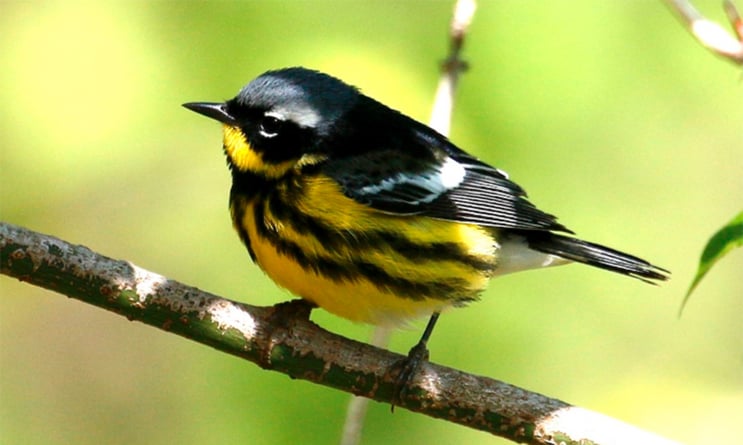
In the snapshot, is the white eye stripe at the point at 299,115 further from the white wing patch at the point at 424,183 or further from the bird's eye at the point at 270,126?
the white wing patch at the point at 424,183

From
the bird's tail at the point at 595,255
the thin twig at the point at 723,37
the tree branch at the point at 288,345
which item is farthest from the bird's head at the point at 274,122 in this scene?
the thin twig at the point at 723,37

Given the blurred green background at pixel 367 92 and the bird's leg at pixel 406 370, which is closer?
the bird's leg at pixel 406 370

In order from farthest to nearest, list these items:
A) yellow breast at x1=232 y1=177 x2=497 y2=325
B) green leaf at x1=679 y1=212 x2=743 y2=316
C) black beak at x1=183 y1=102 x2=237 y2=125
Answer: black beak at x1=183 y1=102 x2=237 y2=125
yellow breast at x1=232 y1=177 x2=497 y2=325
green leaf at x1=679 y1=212 x2=743 y2=316

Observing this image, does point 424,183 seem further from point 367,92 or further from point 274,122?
point 274,122

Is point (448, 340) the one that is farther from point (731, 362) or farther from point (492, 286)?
point (731, 362)

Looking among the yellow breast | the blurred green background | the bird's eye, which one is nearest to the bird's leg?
the yellow breast

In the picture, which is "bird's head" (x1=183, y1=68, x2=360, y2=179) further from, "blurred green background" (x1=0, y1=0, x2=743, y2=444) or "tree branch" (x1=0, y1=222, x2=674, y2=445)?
"tree branch" (x1=0, y1=222, x2=674, y2=445)

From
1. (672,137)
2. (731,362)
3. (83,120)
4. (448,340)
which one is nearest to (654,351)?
(731,362)
